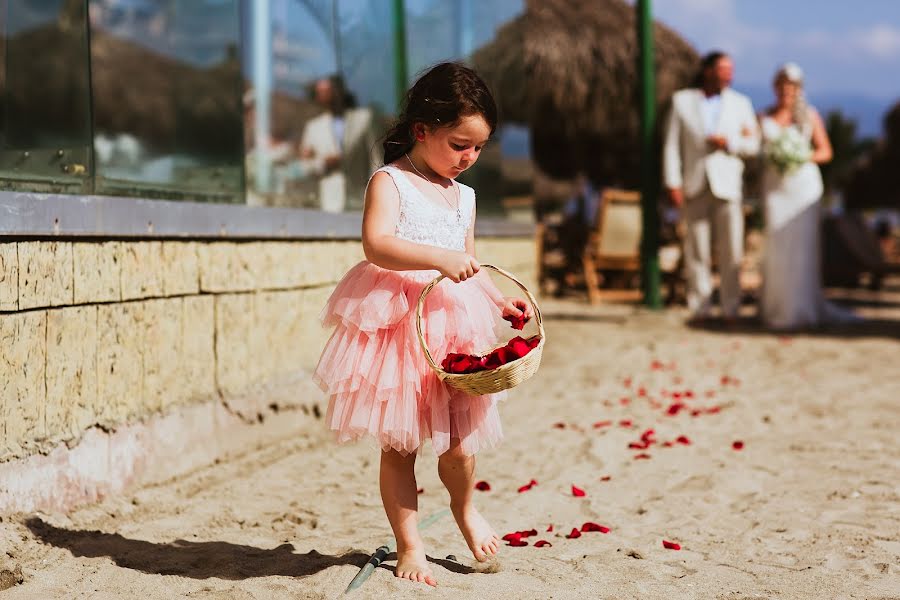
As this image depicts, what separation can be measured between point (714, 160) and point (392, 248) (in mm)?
6758

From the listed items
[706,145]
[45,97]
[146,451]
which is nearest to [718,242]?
[706,145]

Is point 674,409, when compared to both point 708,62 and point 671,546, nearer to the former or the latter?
point 671,546

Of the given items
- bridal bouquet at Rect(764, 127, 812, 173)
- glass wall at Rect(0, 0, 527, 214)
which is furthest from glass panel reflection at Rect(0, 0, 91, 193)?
bridal bouquet at Rect(764, 127, 812, 173)

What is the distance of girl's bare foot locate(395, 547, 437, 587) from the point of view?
2.89 metres

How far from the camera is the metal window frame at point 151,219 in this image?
3.19 meters

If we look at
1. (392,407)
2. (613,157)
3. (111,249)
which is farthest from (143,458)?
(613,157)

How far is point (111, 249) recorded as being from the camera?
12.1ft


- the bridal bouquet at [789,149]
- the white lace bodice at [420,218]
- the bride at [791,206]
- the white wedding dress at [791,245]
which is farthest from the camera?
the white wedding dress at [791,245]

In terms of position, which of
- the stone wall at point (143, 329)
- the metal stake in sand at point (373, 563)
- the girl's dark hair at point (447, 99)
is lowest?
the metal stake in sand at point (373, 563)

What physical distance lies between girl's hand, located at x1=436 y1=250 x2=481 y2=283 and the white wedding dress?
23.0ft

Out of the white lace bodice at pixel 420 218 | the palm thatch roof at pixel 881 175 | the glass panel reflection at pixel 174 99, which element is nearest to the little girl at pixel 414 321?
the white lace bodice at pixel 420 218

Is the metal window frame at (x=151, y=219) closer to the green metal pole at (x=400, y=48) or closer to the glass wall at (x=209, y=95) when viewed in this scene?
the glass wall at (x=209, y=95)

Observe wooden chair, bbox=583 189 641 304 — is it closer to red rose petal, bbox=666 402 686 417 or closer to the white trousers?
the white trousers

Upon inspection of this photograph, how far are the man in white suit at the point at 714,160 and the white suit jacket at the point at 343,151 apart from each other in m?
3.34
